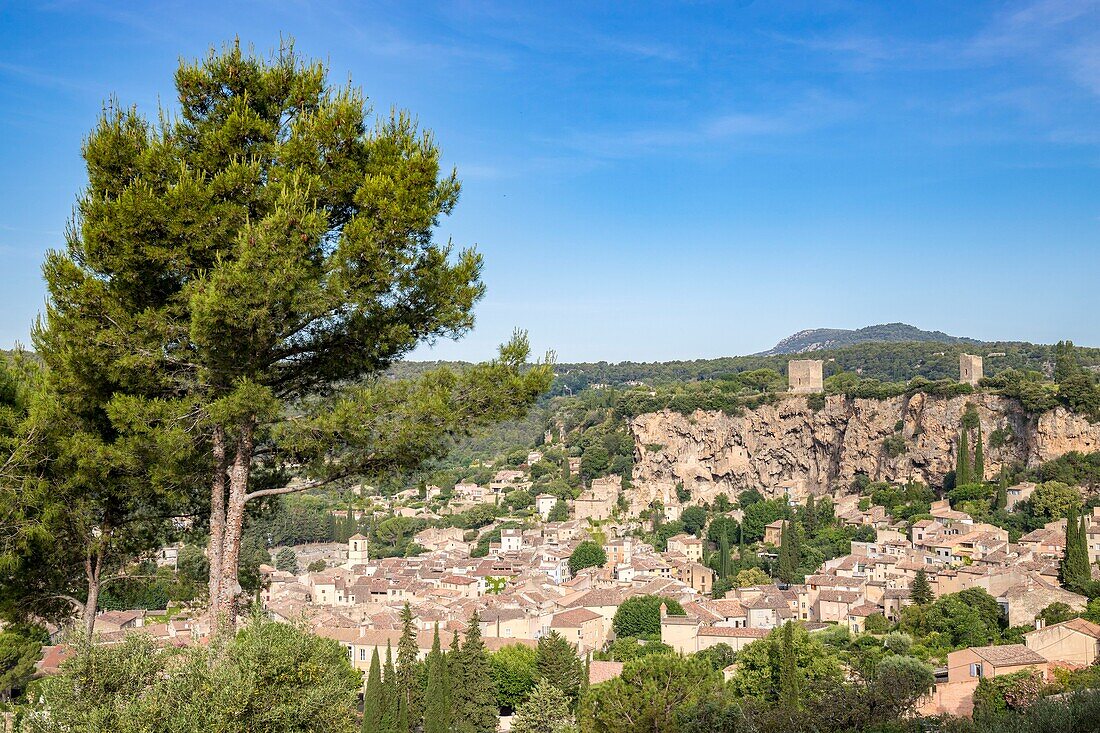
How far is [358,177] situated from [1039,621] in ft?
88.6

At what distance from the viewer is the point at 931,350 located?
10225cm

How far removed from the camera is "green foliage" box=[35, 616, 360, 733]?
15.8 feet

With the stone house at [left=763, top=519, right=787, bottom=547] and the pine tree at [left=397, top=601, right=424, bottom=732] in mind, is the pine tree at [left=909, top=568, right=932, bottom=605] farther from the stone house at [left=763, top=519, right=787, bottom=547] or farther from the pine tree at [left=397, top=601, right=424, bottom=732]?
the pine tree at [left=397, top=601, right=424, bottom=732]

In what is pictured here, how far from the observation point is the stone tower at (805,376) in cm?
6619

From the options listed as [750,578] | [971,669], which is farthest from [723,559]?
[971,669]

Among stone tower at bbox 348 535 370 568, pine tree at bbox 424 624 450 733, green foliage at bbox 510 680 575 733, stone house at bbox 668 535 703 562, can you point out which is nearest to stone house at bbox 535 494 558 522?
stone house at bbox 668 535 703 562

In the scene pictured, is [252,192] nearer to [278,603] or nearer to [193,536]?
[193,536]

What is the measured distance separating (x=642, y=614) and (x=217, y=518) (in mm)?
29872

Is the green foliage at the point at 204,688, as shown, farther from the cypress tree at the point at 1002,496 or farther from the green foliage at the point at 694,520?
the green foliage at the point at 694,520

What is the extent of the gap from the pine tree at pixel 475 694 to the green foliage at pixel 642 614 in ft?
33.9

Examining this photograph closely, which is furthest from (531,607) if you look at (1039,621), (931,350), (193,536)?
(931,350)

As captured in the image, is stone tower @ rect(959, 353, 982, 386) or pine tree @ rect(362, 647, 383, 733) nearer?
pine tree @ rect(362, 647, 383, 733)

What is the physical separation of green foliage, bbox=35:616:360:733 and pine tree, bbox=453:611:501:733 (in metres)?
18.4

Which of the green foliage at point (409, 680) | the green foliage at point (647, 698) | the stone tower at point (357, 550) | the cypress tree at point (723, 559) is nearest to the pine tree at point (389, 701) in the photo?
the green foliage at point (409, 680)
